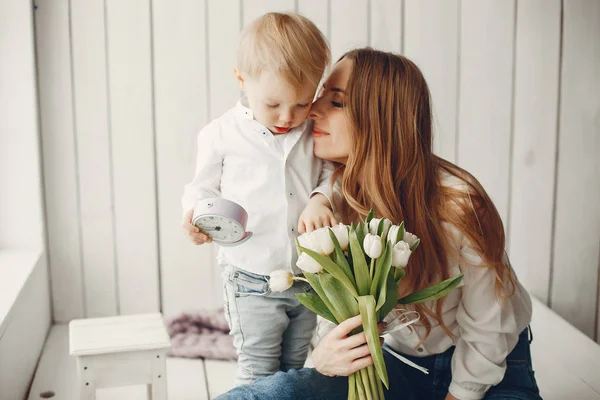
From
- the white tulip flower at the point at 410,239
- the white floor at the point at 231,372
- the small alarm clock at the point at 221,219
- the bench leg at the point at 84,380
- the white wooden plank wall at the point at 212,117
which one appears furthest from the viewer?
the white wooden plank wall at the point at 212,117

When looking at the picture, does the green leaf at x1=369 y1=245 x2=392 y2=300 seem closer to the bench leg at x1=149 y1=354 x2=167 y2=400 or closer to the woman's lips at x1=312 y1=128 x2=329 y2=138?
the woman's lips at x1=312 y1=128 x2=329 y2=138

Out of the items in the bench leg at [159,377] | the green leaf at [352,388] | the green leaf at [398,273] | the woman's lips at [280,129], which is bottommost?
the bench leg at [159,377]

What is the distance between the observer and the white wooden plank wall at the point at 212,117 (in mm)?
2531

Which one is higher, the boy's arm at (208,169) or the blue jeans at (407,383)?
the boy's arm at (208,169)

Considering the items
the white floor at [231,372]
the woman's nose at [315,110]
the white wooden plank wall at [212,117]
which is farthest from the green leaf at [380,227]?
the white wooden plank wall at [212,117]

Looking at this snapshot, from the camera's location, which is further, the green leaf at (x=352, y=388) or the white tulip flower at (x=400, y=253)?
the green leaf at (x=352, y=388)

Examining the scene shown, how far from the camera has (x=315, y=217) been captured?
152 centimetres

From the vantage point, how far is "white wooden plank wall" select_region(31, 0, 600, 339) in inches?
99.7

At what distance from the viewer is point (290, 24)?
1.54m

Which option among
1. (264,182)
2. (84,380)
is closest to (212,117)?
(264,182)

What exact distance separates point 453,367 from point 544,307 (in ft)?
3.54

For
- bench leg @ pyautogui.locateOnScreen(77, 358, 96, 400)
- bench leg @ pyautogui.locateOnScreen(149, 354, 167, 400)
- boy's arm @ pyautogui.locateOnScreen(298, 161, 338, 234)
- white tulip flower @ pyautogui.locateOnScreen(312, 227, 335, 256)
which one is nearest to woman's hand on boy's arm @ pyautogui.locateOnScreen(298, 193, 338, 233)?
boy's arm @ pyautogui.locateOnScreen(298, 161, 338, 234)

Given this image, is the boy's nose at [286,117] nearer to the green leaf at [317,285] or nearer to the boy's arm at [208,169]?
the boy's arm at [208,169]

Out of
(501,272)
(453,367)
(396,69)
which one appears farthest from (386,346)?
(396,69)
